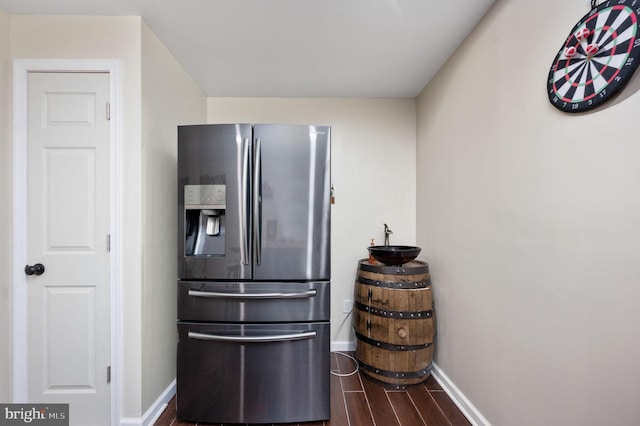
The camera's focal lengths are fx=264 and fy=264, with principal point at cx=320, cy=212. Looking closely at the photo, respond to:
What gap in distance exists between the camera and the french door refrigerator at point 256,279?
161 centimetres

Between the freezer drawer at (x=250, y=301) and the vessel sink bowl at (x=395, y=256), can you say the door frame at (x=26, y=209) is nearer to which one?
the freezer drawer at (x=250, y=301)

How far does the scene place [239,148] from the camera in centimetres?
162

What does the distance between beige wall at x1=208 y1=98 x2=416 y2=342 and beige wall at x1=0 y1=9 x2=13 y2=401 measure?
1320mm

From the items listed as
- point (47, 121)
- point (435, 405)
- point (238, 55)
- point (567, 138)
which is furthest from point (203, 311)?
point (567, 138)

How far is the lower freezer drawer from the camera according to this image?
5.25 ft

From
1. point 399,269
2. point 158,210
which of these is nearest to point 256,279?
point 158,210

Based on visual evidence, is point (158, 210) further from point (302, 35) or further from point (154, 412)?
point (302, 35)

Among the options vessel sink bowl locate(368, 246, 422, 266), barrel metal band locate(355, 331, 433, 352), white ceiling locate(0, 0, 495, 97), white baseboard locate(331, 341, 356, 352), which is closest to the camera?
white ceiling locate(0, 0, 495, 97)

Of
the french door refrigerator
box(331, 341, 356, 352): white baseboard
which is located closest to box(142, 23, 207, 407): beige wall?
the french door refrigerator

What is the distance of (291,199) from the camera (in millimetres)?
1657

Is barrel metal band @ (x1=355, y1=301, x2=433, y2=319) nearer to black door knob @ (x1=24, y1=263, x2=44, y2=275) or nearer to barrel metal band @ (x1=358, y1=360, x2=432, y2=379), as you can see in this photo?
barrel metal band @ (x1=358, y1=360, x2=432, y2=379)

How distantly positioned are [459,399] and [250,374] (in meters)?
1.39

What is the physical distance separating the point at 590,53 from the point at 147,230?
227 cm

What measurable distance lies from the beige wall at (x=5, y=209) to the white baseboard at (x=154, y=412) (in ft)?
2.35
